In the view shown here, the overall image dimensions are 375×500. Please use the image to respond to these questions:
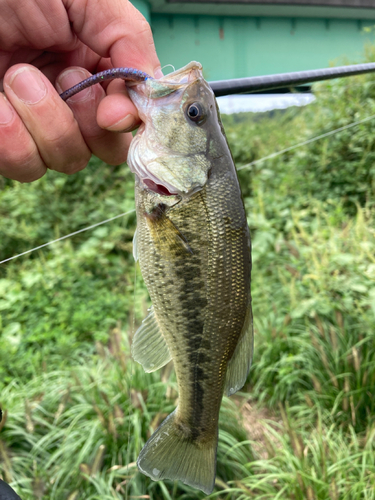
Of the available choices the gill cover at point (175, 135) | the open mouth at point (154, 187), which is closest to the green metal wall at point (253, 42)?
the gill cover at point (175, 135)

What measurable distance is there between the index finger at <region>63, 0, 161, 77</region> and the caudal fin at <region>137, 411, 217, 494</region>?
1204mm

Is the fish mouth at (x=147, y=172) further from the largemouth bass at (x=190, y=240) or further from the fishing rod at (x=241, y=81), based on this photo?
the fishing rod at (x=241, y=81)

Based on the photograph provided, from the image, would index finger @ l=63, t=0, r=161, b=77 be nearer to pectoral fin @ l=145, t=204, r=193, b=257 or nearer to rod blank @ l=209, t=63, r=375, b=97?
rod blank @ l=209, t=63, r=375, b=97

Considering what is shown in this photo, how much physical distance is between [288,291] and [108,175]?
332 centimetres

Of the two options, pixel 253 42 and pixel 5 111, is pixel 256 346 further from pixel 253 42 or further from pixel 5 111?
pixel 253 42

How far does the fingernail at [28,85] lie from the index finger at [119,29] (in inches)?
10.8

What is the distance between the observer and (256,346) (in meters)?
3.34

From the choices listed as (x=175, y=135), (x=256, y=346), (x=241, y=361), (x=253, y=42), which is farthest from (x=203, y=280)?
(x=253, y=42)

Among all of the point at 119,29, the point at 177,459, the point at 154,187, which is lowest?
the point at 177,459

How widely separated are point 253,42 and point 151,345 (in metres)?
6.12

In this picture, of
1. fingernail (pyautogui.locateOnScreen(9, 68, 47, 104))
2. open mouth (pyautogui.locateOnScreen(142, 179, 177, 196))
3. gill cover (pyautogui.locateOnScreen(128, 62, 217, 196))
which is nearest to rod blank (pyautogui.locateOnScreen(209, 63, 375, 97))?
gill cover (pyautogui.locateOnScreen(128, 62, 217, 196))

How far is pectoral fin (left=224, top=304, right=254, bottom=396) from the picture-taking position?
1.17m

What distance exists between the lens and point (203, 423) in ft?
4.05

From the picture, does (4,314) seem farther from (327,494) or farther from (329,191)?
(329,191)
